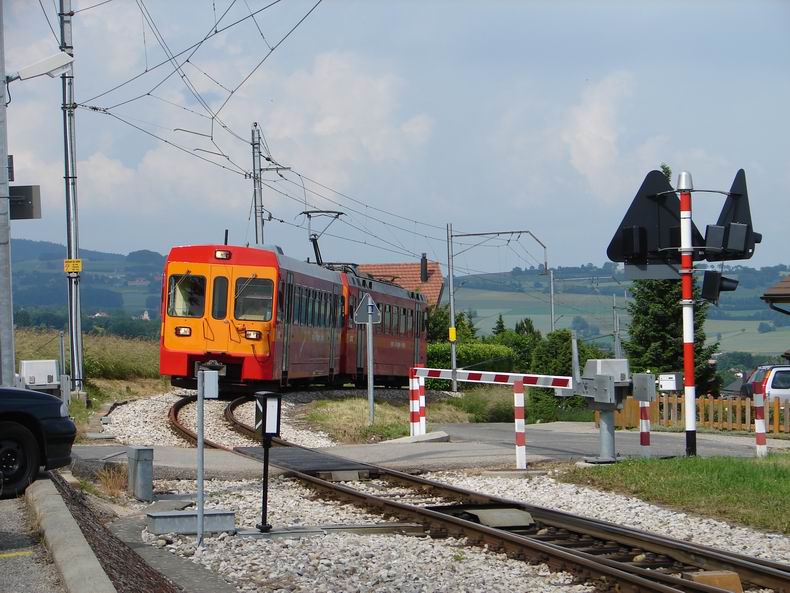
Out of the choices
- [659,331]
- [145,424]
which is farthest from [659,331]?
[145,424]

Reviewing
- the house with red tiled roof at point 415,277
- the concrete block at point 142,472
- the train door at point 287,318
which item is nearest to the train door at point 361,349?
the train door at point 287,318

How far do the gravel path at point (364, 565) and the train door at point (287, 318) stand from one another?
1415 centimetres

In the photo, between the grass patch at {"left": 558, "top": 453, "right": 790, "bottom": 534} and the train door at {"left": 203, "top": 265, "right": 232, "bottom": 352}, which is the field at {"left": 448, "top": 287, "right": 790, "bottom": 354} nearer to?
the train door at {"left": 203, "top": 265, "right": 232, "bottom": 352}

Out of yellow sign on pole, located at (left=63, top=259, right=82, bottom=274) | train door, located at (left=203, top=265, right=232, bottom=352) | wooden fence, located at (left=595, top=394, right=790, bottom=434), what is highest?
yellow sign on pole, located at (left=63, top=259, right=82, bottom=274)

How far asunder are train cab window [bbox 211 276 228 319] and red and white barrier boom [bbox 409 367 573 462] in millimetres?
5458

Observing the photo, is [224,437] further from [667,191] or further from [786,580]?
[786,580]

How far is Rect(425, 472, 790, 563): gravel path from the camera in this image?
9.50 meters

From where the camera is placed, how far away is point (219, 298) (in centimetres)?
2367

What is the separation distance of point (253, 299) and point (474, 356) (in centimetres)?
3342

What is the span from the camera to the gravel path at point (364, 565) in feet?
25.3

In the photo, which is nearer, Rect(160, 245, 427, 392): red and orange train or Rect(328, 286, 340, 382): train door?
Rect(160, 245, 427, 392): red and orange train

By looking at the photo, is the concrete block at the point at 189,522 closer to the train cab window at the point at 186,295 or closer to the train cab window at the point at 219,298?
the train cab window at the point at 219,298

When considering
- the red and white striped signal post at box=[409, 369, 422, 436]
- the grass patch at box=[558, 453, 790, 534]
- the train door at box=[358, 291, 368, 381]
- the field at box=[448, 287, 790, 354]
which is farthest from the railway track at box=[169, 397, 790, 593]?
the field at box=[448, 287, 790, 354]

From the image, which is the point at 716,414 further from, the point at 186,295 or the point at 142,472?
the point at 142,472
